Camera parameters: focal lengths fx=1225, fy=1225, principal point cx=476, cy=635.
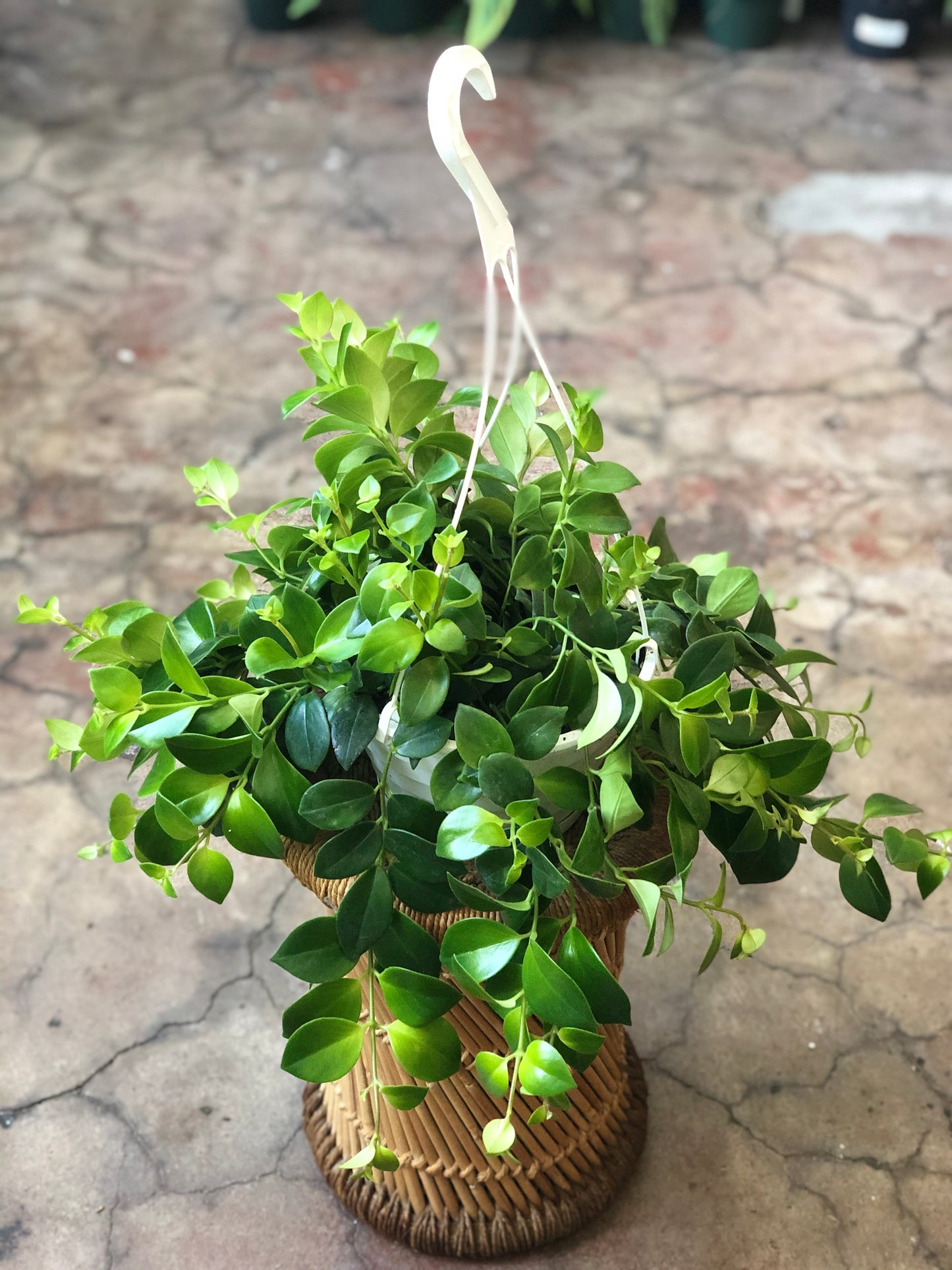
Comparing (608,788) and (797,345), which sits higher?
(608,788)

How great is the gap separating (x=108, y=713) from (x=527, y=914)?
0.97 ft

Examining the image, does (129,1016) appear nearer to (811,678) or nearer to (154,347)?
(811,678)

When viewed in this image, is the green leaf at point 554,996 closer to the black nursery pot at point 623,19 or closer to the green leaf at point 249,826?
the green leaf at point 249,826

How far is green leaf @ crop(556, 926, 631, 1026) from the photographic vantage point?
73 centimetres


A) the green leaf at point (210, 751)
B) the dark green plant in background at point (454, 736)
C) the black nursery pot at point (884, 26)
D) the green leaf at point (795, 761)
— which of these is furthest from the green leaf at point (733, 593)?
the black nursery pot at point (884, 26)

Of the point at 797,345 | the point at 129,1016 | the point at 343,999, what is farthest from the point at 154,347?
the point at 343,999

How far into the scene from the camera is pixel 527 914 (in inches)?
30.0

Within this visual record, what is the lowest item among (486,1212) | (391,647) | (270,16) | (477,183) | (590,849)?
(486,1212)

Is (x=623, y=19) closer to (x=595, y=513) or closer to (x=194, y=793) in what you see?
(x=595, y=513)

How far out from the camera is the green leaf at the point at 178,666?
749mm

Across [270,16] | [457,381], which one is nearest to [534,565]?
[457,381]

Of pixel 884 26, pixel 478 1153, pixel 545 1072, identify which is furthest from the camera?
pixel 884 26

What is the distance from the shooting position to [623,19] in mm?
2891

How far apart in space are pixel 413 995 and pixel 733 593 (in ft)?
1.13
